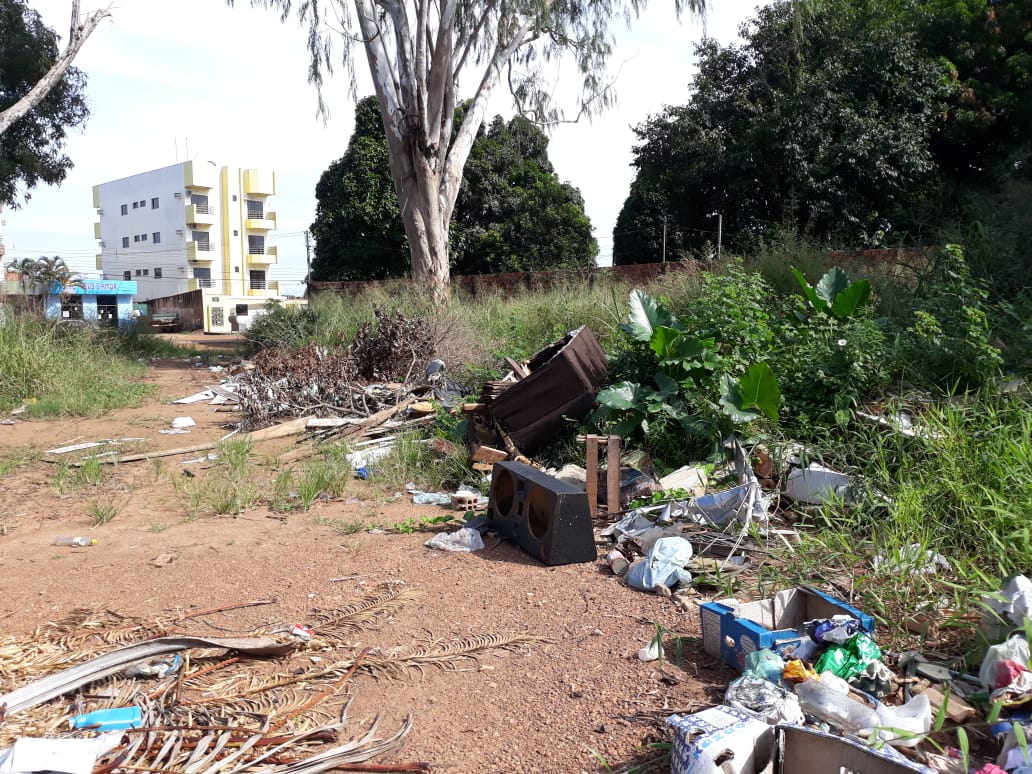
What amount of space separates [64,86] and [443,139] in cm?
908

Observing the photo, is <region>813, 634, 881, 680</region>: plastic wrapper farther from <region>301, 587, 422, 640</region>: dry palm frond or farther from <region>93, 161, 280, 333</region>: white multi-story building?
<region>93, 161, 280, 333</region>: white multi-story building

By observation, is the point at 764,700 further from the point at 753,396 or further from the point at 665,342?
the point at 665,342

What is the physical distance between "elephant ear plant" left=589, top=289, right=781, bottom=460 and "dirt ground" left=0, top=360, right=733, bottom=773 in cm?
157

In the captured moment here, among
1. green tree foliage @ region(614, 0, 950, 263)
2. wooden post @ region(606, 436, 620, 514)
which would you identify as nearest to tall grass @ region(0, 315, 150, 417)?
wooden post @ region(606, 436, 620, 514)

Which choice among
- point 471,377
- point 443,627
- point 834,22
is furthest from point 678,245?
point 443,627

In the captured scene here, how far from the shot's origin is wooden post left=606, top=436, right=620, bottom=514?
A: 14.9 feet

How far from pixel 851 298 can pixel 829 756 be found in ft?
15.0

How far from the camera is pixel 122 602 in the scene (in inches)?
134

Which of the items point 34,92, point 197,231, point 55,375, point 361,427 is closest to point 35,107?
point 34,92

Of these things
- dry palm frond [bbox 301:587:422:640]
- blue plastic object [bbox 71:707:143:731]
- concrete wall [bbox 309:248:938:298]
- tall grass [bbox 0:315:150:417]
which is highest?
concrete wall [bbox 309:248:938:298]

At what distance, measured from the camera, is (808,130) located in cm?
1458

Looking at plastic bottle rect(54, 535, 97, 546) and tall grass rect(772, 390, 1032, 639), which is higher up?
tall grass rect(772, 390, 1032, 639)

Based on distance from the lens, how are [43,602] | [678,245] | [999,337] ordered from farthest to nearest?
[678,245]
[999,337]
[43,602]

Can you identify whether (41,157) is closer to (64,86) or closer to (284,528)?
(64,86)
